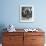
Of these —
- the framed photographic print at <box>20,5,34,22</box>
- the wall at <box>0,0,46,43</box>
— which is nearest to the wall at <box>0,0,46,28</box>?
the wall at <box>0,0,46,43</box>

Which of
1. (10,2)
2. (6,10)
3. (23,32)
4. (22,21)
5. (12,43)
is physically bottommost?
(12,43)

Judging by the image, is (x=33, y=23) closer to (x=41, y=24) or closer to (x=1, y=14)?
(x=41, y=24)

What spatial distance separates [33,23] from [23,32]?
0.66 meters

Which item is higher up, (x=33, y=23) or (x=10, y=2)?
(x=10, y=2)

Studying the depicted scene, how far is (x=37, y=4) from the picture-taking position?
397 cm

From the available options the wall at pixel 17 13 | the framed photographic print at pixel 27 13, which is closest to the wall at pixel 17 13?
the wall at pixel 17 13

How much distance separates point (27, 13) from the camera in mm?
3963

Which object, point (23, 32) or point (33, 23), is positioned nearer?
point (23, 32)

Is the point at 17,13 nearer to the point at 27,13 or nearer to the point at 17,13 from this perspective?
the point at 17,13

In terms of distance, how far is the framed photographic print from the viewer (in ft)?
12.9

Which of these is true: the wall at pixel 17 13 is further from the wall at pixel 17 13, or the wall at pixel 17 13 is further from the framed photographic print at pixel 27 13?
the framed photographic print at pixel 27 13

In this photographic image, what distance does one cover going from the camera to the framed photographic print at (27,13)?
3.94m

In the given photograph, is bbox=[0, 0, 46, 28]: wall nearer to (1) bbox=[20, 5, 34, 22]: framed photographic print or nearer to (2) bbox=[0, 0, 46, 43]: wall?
(2) bbox=[0, 0, 46, 43]: wall

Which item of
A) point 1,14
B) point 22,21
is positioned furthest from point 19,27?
point 1,14
